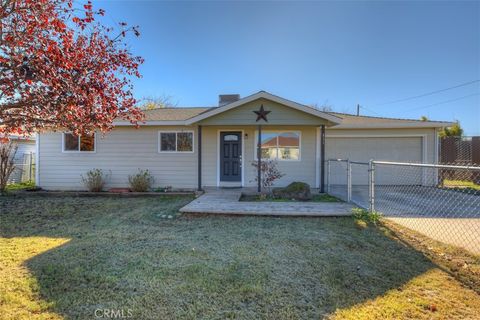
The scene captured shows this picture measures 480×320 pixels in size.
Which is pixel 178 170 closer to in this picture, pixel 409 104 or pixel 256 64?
pixel 256 64

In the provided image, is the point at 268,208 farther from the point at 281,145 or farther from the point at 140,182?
the point at 140,182

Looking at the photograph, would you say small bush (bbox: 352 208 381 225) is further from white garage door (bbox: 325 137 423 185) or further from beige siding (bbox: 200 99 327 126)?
white garage door (bbox: 325 137 423 185)

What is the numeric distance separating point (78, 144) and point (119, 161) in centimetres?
186

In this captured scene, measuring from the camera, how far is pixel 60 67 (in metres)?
2.84

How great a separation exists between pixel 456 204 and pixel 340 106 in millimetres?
28363

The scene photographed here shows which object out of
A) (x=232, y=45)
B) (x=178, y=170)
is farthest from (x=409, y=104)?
(x=178, y=170)

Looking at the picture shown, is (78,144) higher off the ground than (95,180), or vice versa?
(78,144)

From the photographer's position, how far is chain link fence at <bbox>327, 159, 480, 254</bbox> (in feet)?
15.8

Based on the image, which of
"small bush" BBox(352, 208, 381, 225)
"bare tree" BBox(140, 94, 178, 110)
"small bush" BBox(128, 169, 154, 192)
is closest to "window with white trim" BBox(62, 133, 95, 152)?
"small bush" BBox(128, 169, 154, 192)

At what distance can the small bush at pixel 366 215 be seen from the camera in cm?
564

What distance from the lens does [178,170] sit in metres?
10.4

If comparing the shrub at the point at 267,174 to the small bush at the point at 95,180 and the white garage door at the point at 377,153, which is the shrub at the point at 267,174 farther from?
the small bush at the point at 95,180

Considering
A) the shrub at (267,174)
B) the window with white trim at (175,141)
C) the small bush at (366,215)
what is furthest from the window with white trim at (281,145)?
the small bush at (366,215)

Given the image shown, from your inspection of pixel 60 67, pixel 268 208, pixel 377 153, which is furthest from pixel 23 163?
pixel 377 153
